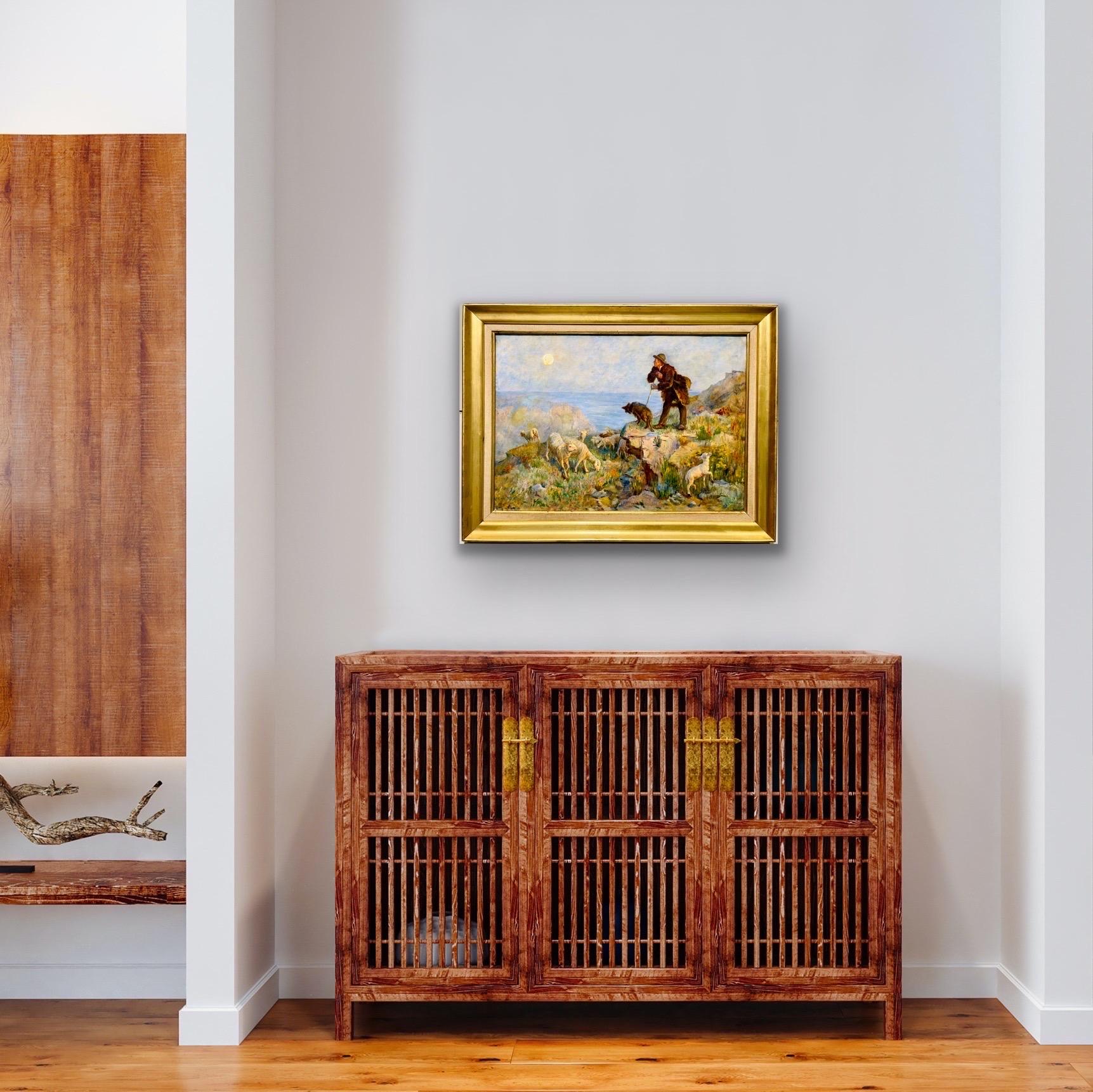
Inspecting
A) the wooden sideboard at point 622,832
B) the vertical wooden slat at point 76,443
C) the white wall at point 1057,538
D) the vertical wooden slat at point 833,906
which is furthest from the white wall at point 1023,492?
the vertical wooden slat at point 76,443

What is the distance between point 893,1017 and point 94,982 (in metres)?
2.27

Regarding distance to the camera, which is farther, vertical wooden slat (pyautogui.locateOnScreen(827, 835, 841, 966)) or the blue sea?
the blue sea

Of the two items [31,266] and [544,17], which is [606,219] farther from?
[31,266]

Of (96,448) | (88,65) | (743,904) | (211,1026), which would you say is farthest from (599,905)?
(88,65)

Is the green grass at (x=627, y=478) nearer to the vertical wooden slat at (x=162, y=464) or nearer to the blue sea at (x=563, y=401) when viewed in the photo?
the blue sea at (x=563, y=401)

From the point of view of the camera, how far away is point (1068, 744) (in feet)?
9.02

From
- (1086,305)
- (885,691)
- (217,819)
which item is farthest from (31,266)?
(1086,305)

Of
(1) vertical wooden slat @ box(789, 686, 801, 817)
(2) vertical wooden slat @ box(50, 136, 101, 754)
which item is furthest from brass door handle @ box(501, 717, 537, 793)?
(2) vertical wooden slat @ box(50, 136, 101, 754)

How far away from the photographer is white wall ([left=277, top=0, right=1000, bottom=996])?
307 centimetres

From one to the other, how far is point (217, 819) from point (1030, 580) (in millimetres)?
2289

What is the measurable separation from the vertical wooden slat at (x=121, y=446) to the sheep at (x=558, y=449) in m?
1.17

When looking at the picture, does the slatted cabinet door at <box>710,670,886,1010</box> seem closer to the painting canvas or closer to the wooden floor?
the wooden floor

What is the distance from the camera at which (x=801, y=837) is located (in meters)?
2.68

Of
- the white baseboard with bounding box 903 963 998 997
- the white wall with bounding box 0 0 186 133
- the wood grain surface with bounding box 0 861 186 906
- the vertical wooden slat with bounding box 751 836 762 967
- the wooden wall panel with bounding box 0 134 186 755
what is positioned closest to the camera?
the vertical wooden slat with bounding box 751 836 762 967
